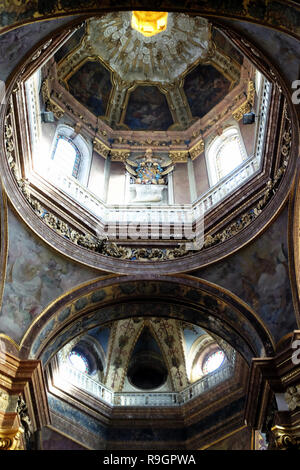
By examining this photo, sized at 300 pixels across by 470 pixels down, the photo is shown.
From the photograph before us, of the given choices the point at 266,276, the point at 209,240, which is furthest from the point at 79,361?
the point at 266,276

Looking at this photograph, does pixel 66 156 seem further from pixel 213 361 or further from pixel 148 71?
pixel 213 361

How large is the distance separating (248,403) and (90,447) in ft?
21.5

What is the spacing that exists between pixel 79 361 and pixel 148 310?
17.6ft

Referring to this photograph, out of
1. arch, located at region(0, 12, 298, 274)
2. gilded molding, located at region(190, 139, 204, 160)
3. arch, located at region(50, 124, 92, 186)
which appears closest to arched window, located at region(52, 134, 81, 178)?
arch, located at region(50, 124, 92, 186)

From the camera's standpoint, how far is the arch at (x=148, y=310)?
41.4 ft

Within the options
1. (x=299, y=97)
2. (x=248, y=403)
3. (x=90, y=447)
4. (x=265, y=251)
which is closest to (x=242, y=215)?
(x=265, y=251)

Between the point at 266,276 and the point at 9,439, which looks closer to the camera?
the point at 9,439

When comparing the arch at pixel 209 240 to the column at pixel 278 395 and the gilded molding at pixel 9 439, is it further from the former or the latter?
the gilded molding at pixel 9 439

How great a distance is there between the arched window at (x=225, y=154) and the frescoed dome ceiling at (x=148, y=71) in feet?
6.59

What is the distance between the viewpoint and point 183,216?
15625mm

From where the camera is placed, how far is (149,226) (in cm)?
1505

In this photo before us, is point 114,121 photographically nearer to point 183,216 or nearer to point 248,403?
point 183,216

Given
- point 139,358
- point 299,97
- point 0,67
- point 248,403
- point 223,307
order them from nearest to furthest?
point 0,67, point 299,97, point 248,403, point 223,307, point 139,358

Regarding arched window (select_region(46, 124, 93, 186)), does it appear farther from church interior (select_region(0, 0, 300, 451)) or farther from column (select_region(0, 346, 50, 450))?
column (select_region(0, 346, 50, 450))
